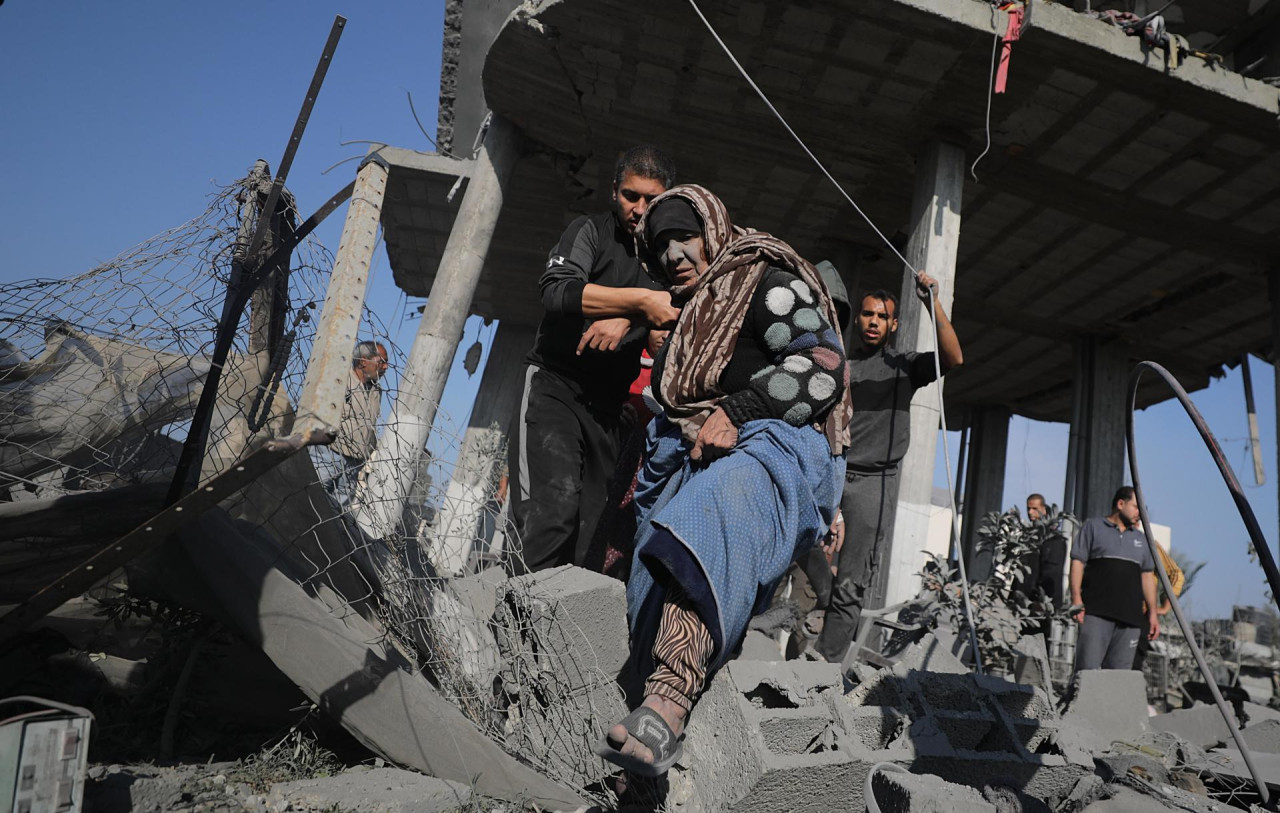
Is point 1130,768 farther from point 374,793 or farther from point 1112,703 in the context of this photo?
point 374,793

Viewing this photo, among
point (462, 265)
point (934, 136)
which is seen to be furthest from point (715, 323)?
point (462, 265)

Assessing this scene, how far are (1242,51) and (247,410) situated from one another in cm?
960

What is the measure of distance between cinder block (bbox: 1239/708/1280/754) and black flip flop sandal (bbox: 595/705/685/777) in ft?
12.9

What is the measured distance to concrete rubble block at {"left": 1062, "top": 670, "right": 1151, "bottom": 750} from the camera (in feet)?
12.7

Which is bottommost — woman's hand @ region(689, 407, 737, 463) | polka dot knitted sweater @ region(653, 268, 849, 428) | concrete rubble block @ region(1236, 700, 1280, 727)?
concrete rubble block @ region(1236, 700, 1280, 727)

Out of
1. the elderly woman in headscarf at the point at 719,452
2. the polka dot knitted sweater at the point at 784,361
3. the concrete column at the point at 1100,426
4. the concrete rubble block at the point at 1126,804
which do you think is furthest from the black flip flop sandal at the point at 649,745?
the concrete column at the point at 1100,426

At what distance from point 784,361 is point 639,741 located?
1.09 m

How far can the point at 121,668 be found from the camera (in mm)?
2666

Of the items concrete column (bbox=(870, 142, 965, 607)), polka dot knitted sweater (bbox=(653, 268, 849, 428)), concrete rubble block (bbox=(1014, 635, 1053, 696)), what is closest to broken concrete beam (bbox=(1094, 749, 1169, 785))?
concrete rubble block (bbox=(1014, 635, 1053, 696))

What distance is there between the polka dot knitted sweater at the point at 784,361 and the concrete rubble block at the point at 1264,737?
3.69 meters

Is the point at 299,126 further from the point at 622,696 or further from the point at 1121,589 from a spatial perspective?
the point at 1121,589

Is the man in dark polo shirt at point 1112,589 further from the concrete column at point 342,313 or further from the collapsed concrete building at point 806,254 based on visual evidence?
the concrete column at point 342,313

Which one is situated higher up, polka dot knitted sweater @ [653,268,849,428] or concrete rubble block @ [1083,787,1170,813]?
polka dot knitted sweater @ [653,268,849,428]

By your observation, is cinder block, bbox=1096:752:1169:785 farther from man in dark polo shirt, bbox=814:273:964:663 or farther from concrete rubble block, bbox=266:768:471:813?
concrete rubble block, bbox=266:768:471:813
